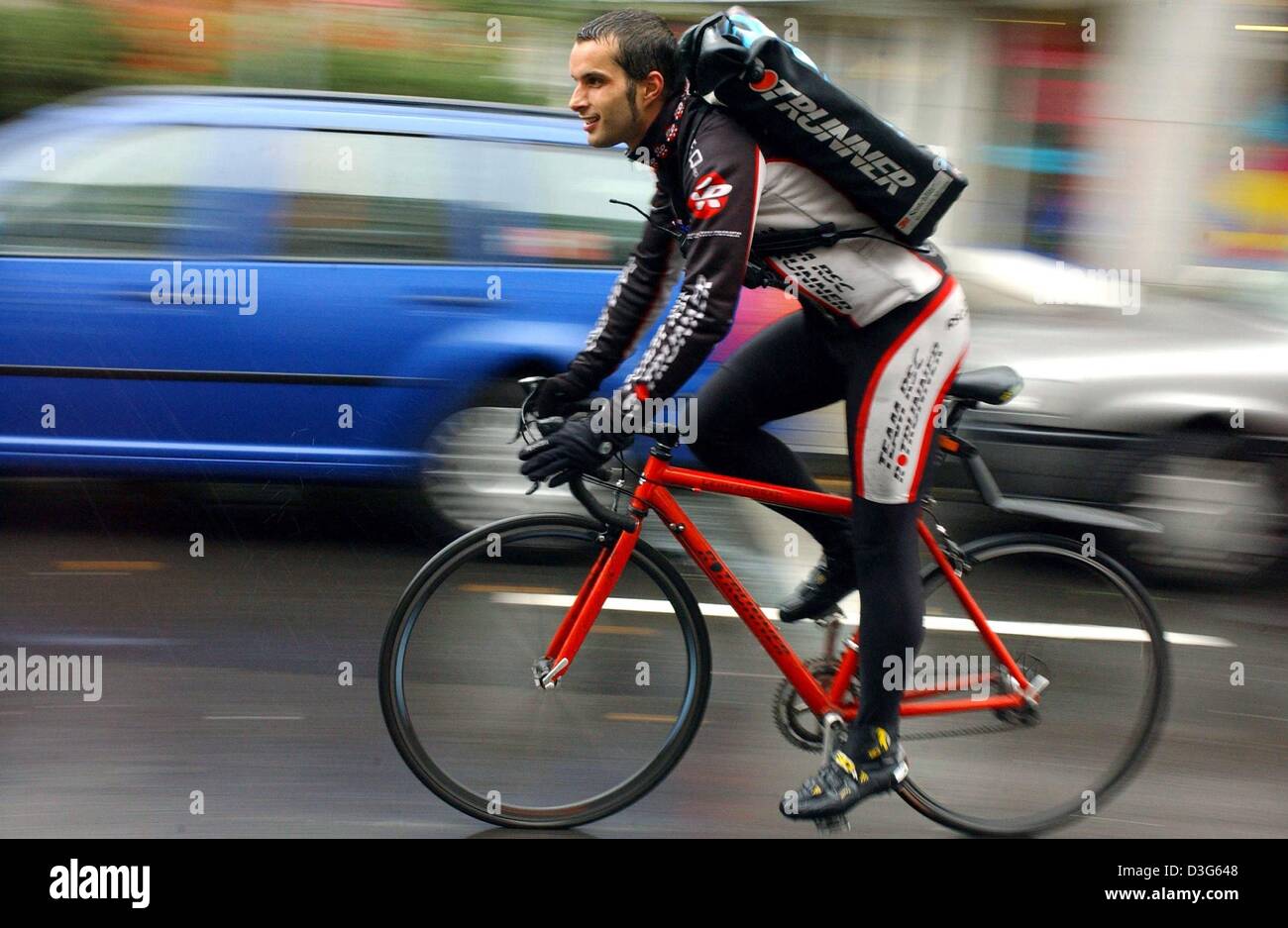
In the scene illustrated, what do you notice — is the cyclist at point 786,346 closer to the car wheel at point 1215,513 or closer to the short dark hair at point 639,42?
the short dark hair at point 639,42

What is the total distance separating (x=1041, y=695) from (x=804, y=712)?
1.94ft

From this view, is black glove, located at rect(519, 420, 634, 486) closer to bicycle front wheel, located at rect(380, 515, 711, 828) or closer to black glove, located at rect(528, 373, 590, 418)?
bicycle front wheel, located at rect(380, 515, 711, 828)

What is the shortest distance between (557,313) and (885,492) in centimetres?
260

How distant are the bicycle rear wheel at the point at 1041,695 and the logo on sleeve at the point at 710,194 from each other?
1060mm

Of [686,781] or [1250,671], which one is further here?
[1250,671]

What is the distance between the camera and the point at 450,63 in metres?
10.3

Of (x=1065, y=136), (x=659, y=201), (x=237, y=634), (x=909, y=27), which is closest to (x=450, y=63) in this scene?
(x=909, y=27)

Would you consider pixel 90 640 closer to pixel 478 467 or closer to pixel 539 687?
pixel 478 467

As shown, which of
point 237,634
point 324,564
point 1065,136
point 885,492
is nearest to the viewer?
point 885,492

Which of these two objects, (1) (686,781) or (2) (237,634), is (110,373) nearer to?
(2) (237,634)

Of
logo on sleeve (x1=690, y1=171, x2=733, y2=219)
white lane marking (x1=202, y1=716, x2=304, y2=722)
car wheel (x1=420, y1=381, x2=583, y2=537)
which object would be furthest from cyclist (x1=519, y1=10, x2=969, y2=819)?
car wheel (x1=420, y1=381, x2=583, y2=537)

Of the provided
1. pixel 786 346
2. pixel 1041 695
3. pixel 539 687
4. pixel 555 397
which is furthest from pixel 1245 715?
pixel 555 397

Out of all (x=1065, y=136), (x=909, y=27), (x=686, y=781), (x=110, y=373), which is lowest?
(x=686, y=781)

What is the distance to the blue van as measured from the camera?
5426 mm
